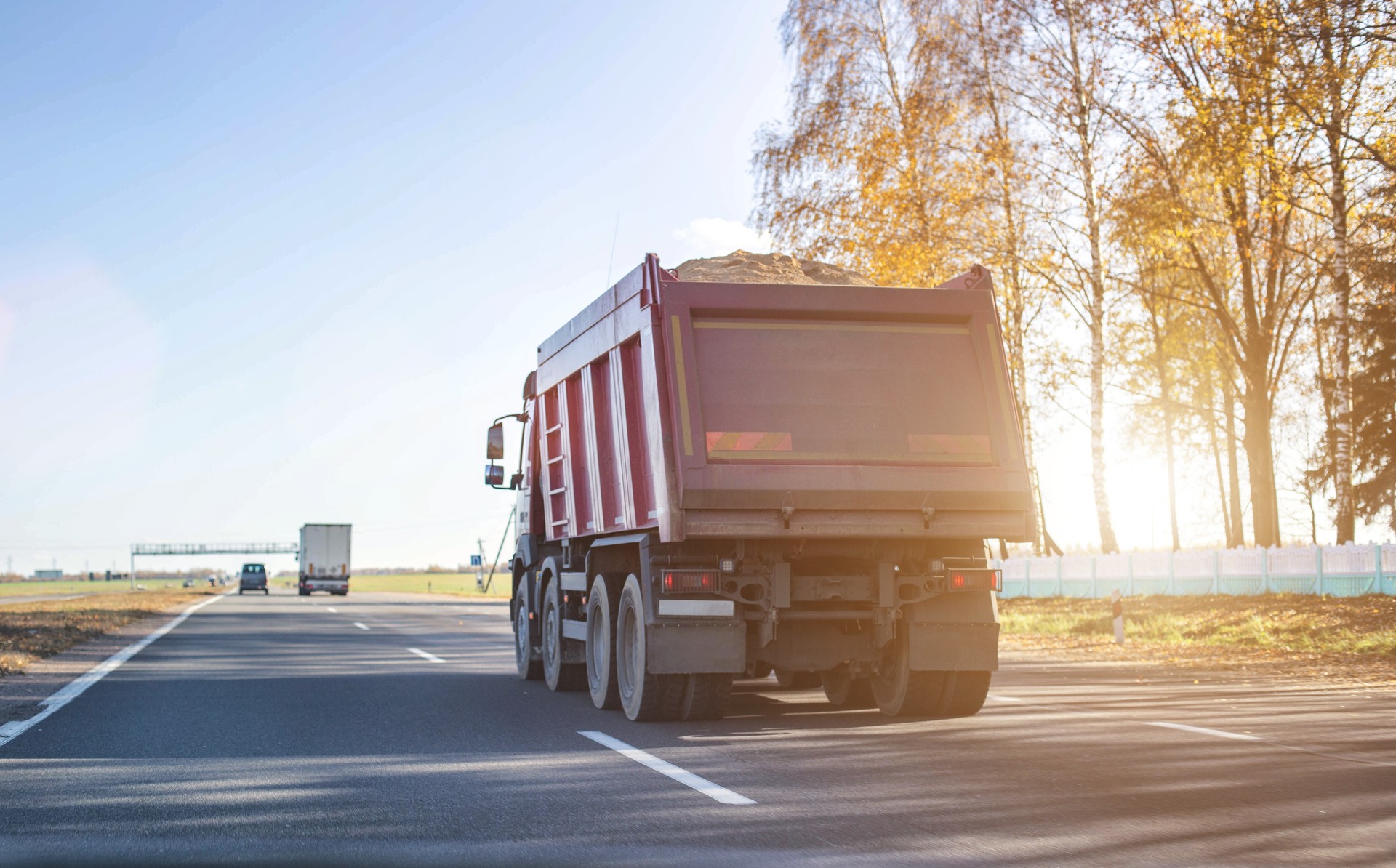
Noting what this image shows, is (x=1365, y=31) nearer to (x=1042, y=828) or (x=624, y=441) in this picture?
(x=624, y=441)

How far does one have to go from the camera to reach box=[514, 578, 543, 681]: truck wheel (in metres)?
14.1

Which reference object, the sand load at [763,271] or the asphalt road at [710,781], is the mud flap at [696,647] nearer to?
the asphalt road at [710,781]

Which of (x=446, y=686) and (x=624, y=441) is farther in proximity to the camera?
(x=446, y=686)

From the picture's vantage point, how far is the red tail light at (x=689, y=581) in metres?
9.34

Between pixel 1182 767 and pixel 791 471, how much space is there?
321 cm

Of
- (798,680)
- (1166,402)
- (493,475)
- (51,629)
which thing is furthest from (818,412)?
(1166,402)

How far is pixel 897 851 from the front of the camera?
529cm

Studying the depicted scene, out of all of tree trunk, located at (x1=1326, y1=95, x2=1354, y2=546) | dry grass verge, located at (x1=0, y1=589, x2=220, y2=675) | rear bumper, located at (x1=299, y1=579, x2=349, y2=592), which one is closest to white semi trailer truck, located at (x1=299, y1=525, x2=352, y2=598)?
rear bumper, located at (x1=299, y1=579, x2=349, y2=592)

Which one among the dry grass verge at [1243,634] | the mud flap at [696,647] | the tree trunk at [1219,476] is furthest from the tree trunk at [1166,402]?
the mud flap at [696,647]

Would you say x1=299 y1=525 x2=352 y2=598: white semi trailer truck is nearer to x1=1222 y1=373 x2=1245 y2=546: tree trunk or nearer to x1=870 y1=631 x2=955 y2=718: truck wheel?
x1=1222 y1=373 x2=1245 y2=546: tree trunk

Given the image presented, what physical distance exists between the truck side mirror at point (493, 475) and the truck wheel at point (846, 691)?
5.41 metres

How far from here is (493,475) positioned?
1552 centimetres

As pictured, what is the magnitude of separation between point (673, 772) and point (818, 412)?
10.1 feet

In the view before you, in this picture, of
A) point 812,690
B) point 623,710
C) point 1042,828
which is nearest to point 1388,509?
point 812,690
